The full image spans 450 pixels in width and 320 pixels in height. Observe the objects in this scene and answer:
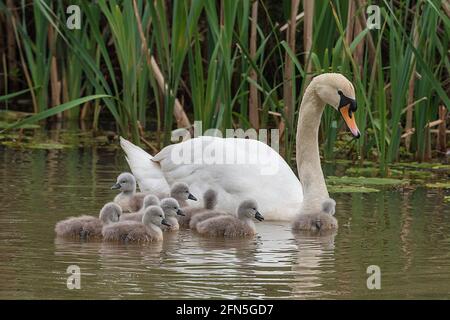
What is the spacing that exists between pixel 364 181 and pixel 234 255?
285cm

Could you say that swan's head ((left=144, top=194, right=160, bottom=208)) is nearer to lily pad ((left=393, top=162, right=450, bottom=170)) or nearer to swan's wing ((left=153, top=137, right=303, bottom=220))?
swan's wing ((left=153, top=137, right=303, bottom=220))

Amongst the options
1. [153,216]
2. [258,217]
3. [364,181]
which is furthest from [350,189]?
[153,216]

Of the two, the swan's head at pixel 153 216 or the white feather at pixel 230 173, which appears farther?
the white feather at pixel 230 173

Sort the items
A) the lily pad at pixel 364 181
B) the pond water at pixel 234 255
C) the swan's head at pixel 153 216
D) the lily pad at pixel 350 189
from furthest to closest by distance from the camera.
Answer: the lily pad at pixel 364 181, the lily pad at pixel 350 189, the swan's head at pixel 153 216, the pond water at pixel 234 255

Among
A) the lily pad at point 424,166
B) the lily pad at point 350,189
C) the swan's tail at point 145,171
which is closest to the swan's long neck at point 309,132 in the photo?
the lily pad at point 350,189

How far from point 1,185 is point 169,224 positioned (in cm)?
228

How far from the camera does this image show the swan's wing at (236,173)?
1007cm

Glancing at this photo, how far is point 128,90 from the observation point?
11836 mm

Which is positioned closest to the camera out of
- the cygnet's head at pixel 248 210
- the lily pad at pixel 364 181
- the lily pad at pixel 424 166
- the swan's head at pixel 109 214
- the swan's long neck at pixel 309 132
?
the swan's head at pixel 109 214

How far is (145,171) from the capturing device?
11.0 m

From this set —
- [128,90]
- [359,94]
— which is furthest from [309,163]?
[128,90]

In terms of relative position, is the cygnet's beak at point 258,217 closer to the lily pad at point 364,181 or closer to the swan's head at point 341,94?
the swan's head at point 341,94

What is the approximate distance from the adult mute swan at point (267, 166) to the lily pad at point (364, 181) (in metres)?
0.87

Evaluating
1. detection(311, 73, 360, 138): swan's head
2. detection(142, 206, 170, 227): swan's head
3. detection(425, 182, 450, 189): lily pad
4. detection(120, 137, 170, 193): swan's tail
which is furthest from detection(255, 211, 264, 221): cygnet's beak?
detection(425, 182, 450, 189): lily pad
